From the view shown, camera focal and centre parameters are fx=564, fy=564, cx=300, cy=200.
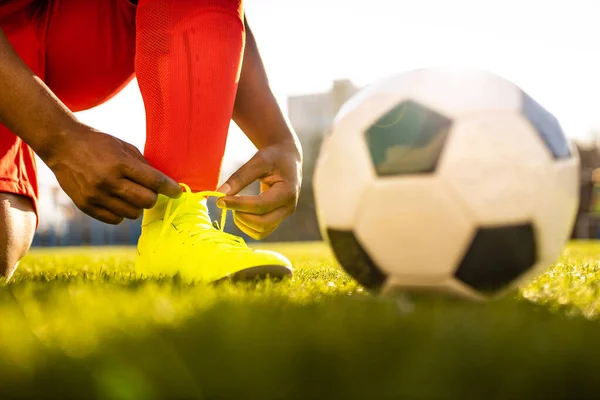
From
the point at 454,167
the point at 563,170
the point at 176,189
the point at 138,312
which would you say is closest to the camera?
the point at 138,312

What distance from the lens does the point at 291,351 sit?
2.76 feet

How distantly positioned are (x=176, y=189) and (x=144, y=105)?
0.53 meters

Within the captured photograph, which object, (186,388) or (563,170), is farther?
(563,170)

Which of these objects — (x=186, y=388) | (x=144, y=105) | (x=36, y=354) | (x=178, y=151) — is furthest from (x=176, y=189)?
(x=186, y=388)

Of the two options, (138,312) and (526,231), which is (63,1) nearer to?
(138,312)

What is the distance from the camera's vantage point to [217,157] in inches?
85.7

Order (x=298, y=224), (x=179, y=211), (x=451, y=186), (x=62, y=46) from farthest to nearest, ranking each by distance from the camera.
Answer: (x=298, y=224)
(x=62, y=46)
(x=179, y=211)
(x=451, y=186)

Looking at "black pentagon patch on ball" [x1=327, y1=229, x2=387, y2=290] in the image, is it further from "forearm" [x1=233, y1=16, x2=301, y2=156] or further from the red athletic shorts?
the red athletic shorts

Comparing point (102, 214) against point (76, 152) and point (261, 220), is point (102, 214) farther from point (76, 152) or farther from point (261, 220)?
point (261, 220)

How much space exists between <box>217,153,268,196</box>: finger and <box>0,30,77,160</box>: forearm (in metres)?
0.59

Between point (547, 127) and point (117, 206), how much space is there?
4.19ft

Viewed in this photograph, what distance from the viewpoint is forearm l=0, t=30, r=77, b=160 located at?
68.5 inches

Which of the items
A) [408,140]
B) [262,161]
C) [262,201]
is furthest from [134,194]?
[408,140]

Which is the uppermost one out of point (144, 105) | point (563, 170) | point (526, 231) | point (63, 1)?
point (63, 1)
